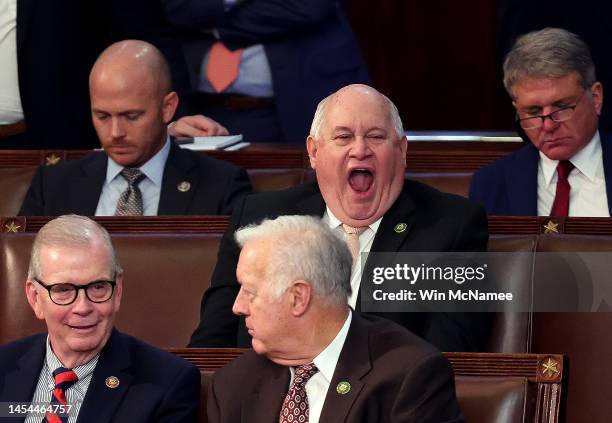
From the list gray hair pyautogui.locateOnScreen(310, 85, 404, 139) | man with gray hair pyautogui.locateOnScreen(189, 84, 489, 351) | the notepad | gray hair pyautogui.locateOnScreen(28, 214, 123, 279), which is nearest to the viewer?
gray hair pyautogui.locateOnScreen(28, 214, 123, 279)

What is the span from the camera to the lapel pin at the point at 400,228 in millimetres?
3297

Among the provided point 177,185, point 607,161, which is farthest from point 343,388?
point 177,185

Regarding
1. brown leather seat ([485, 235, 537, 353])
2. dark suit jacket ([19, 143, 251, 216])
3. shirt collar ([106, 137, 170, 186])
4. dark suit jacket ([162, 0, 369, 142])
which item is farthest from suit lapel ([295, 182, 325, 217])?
dark suit jacket ([162, 0, 369, 142])

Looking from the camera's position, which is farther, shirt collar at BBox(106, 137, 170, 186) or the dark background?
the dark background

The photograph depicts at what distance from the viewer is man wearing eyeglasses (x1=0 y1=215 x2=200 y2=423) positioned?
2816 millimetres

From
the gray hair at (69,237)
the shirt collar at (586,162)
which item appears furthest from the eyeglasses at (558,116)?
the gray hair at (69,237)

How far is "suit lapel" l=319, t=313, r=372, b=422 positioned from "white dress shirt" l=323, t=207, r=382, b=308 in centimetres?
56

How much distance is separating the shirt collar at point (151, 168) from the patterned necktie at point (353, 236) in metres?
0.91

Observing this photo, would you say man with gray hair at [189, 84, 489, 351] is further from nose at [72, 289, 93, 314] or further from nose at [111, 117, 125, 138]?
nose at [111, 117, 125, 138]

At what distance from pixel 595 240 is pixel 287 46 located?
1.86 m

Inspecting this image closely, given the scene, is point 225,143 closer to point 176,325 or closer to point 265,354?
point 176,325

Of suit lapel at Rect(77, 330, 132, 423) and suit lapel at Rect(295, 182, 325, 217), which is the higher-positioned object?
suit lapel at Rect(295, 182, 325, 217)

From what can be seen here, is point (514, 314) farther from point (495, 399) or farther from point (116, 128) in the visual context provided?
point (116, 128)

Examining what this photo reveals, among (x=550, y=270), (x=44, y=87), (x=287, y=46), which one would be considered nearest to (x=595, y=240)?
(x=550, y=270)
